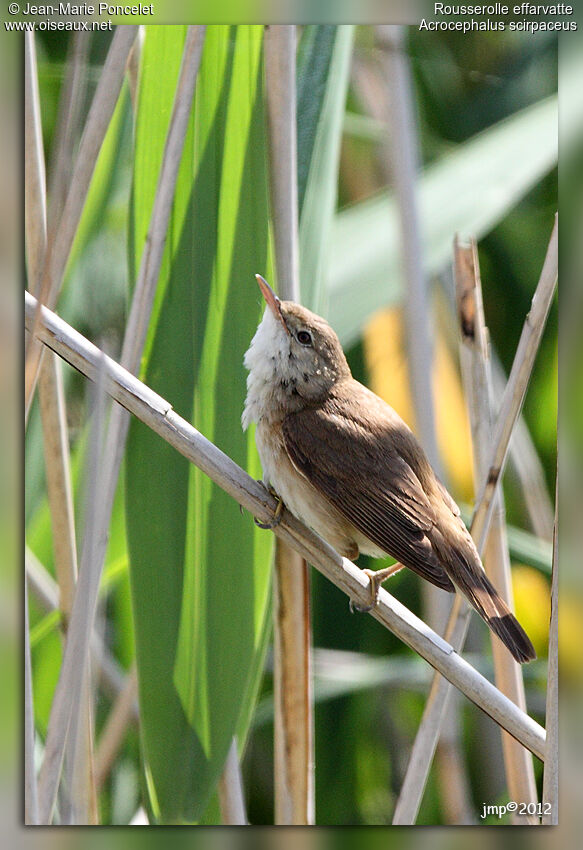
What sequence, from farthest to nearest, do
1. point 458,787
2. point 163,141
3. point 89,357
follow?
point 458,787
point 163,141
point 89,357

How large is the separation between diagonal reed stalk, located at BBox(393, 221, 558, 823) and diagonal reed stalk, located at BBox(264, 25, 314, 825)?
190 millimetres

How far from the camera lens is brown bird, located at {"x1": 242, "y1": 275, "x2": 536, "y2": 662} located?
5.06 ft

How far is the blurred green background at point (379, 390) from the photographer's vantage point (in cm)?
162

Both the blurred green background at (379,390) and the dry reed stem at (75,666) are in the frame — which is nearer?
the dry reed stem at (75,666)

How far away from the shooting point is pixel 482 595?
1541 mm

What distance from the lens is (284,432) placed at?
→ 63.0 inches

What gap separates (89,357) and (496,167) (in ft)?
3.07

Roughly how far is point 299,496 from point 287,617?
241mm

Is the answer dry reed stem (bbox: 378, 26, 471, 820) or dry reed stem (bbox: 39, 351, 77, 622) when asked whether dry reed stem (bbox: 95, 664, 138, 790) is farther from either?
dry reed stem (bbox: 378, 26, 471, 820)

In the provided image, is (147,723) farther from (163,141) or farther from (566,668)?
(163,141)

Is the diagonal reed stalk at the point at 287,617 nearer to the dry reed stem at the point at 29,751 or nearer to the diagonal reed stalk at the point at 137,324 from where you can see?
the diagonal reed stalk at the point at 137,324

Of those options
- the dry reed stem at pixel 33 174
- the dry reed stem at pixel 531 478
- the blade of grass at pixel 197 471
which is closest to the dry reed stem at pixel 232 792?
the blade of grass at pixel 197 471

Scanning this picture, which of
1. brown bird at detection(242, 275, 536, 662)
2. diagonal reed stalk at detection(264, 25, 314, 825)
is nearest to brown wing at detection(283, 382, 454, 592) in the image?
brown bird at detection(242, 275, 536, 662)

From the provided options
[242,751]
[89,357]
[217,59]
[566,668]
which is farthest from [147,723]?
[217,59]
